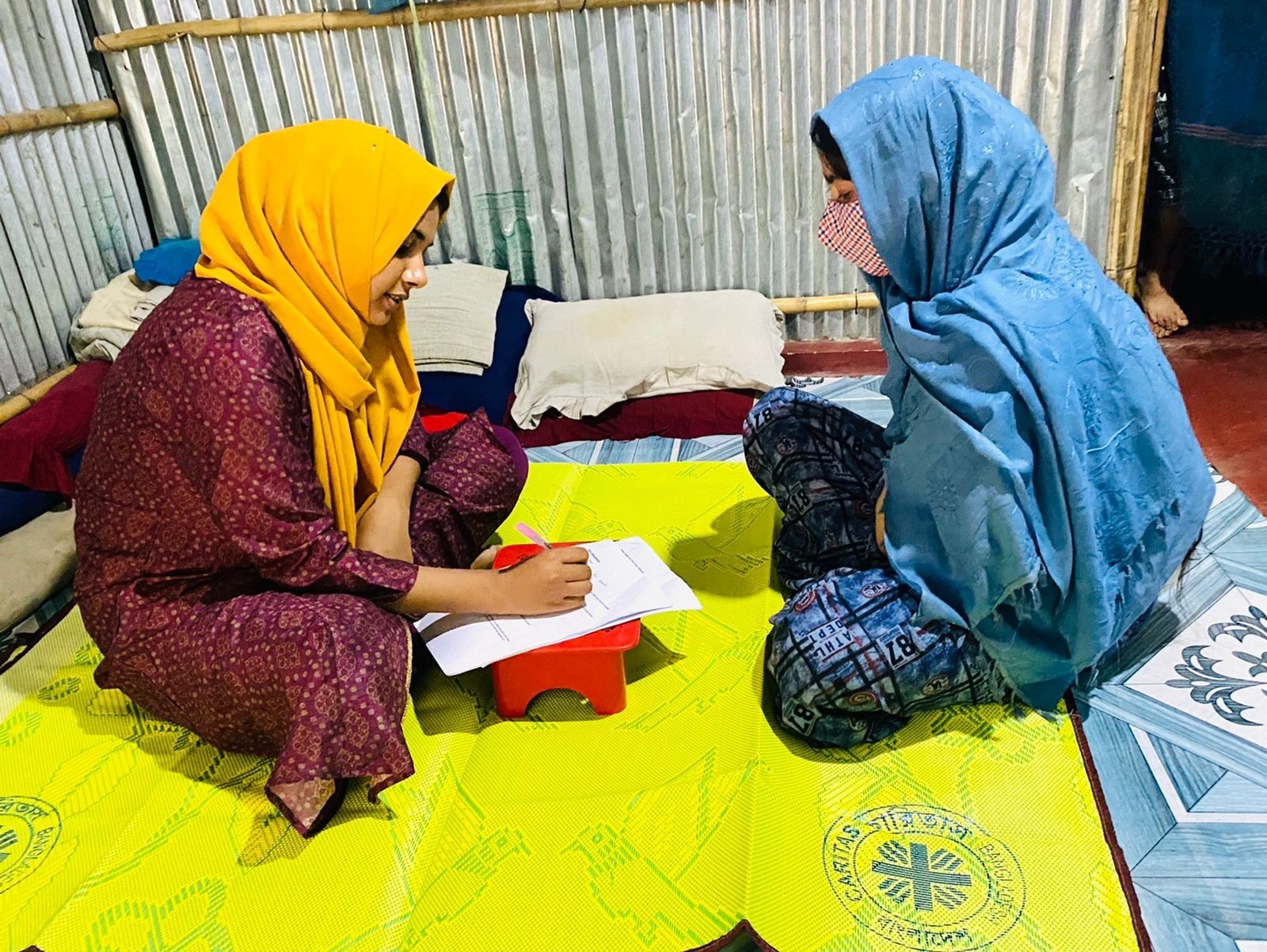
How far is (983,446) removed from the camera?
4.33 feet

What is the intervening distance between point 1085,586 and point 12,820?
1.67 m

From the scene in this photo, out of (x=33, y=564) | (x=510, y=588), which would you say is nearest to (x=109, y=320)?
(x=33, y=564)

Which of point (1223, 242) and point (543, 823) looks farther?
point (1223, 242)

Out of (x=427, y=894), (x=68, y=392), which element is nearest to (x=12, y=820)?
(x=427, y=894)

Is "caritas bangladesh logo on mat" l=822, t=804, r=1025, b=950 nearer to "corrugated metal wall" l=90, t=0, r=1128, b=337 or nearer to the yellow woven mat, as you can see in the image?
the yellow woven mat

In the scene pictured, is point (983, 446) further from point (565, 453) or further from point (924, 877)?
point (565, 453)

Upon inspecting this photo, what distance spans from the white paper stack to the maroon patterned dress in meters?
0.09

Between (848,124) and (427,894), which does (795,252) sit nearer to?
(848,124)

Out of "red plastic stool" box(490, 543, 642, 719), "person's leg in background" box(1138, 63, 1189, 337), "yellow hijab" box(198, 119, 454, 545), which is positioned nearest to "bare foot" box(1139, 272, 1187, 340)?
"person's leg in background" box(1138, 63, 1189, 337)

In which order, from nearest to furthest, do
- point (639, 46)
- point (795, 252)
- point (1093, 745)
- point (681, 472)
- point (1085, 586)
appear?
point (1085, 586)
point (1093, 745)
point (681, 472)
point (639, 46)
point (795, 252)

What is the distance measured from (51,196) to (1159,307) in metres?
3.48

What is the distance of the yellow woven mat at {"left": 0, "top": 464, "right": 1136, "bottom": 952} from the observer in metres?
1.25

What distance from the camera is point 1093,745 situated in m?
1.49

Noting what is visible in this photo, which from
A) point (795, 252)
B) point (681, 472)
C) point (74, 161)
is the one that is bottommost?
point (681, 472)
